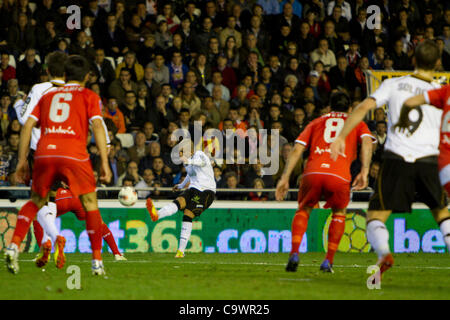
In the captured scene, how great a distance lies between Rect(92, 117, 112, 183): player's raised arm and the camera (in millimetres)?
8094

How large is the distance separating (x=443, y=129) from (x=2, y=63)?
11.3 metres

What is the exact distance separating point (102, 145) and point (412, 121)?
9.79 ft

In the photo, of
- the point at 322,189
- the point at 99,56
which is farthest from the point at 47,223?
the point at 99,56

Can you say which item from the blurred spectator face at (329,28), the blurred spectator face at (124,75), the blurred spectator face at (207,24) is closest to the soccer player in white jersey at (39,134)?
the blurred spectator face at (124,75)

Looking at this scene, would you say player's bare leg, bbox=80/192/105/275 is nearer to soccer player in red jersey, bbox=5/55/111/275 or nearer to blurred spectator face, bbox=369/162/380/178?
soccer player in red jersey, bbox=5/55/111/275

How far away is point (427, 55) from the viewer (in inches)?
299

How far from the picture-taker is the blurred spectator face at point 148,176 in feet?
51.1

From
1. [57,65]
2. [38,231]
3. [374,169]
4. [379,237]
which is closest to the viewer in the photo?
[379,237]

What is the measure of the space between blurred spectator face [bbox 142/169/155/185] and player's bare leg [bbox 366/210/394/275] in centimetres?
839

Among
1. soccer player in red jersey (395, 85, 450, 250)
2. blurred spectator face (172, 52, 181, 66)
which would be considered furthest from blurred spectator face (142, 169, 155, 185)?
soccer player in red jersey (395, 85, 450, 250)

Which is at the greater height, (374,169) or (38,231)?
(374,169)

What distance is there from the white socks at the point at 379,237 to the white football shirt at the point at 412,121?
652 millimetres

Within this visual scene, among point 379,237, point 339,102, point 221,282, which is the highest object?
point 339,102

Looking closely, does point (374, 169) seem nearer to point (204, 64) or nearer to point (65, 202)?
point (204, 64)
